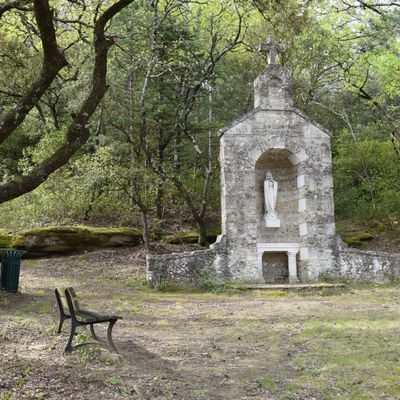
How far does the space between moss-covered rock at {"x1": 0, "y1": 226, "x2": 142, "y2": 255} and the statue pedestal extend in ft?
17.6

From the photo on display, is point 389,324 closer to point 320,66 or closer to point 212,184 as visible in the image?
point 212,184

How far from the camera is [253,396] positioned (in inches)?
204

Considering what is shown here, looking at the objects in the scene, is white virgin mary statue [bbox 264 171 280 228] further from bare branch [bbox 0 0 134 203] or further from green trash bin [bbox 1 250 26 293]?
bare branch [bbox 0 0 134 203]

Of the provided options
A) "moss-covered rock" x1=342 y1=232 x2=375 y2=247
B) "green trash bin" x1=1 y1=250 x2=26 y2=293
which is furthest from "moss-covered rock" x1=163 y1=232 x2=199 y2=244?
"green trash bin" x1=1 y1=250 x2=26 y2=293

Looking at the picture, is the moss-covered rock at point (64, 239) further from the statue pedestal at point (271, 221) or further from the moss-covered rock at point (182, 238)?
the statue pedestal at point (271, 221)

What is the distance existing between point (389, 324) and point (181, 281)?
237 inches

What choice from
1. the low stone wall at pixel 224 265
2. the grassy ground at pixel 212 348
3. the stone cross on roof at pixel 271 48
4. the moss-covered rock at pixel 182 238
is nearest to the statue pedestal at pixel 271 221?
the low stone wall at pixel 224 265

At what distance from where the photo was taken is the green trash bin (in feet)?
35.8

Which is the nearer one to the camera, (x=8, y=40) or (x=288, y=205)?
(x=8, y=40)

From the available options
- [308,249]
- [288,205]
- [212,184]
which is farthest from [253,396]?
[212,184]

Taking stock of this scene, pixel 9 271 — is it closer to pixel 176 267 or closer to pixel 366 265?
pixel 176 267

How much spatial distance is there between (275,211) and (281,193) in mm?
687

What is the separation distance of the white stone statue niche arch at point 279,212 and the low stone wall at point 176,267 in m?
2.19

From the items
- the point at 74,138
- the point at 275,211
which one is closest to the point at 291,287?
the point at 275,211
